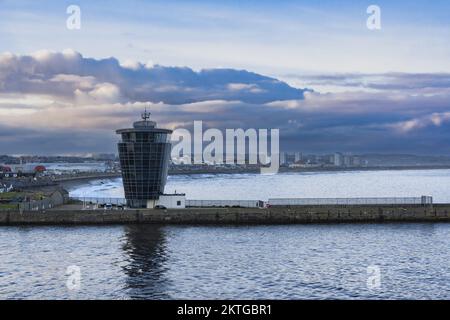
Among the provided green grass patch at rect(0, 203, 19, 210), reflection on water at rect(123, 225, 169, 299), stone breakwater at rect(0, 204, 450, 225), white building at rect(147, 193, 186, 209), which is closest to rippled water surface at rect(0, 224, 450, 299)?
reflection on water at rect(123, 225, 169, 299)

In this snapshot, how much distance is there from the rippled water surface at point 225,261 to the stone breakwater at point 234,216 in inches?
156

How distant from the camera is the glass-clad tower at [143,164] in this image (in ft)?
267

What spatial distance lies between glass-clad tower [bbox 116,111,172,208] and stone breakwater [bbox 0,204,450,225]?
457cm

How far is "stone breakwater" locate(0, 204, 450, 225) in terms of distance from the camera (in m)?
76.2

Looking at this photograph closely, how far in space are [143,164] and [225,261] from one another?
37373mm

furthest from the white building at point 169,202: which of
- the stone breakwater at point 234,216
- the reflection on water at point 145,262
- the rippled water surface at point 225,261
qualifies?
the reflection on water at point 145,262

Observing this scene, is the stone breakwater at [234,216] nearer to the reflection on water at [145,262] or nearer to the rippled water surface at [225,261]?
the rippled water surface at [225,261]

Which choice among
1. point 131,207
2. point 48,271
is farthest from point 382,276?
point 131,207

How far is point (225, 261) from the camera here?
47344 millimetres

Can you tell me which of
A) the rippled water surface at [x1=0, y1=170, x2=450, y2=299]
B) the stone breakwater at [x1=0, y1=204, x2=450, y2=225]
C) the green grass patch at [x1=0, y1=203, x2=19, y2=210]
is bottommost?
the rippled water surface at [x1=0, y1=170, x2=450, y2=299]

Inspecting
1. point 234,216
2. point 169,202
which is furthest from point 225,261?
point 169,202

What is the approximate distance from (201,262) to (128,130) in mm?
39548

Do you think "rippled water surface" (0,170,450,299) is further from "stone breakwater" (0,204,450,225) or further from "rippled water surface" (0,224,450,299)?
"stone breakwater" (0,204,450,225)
